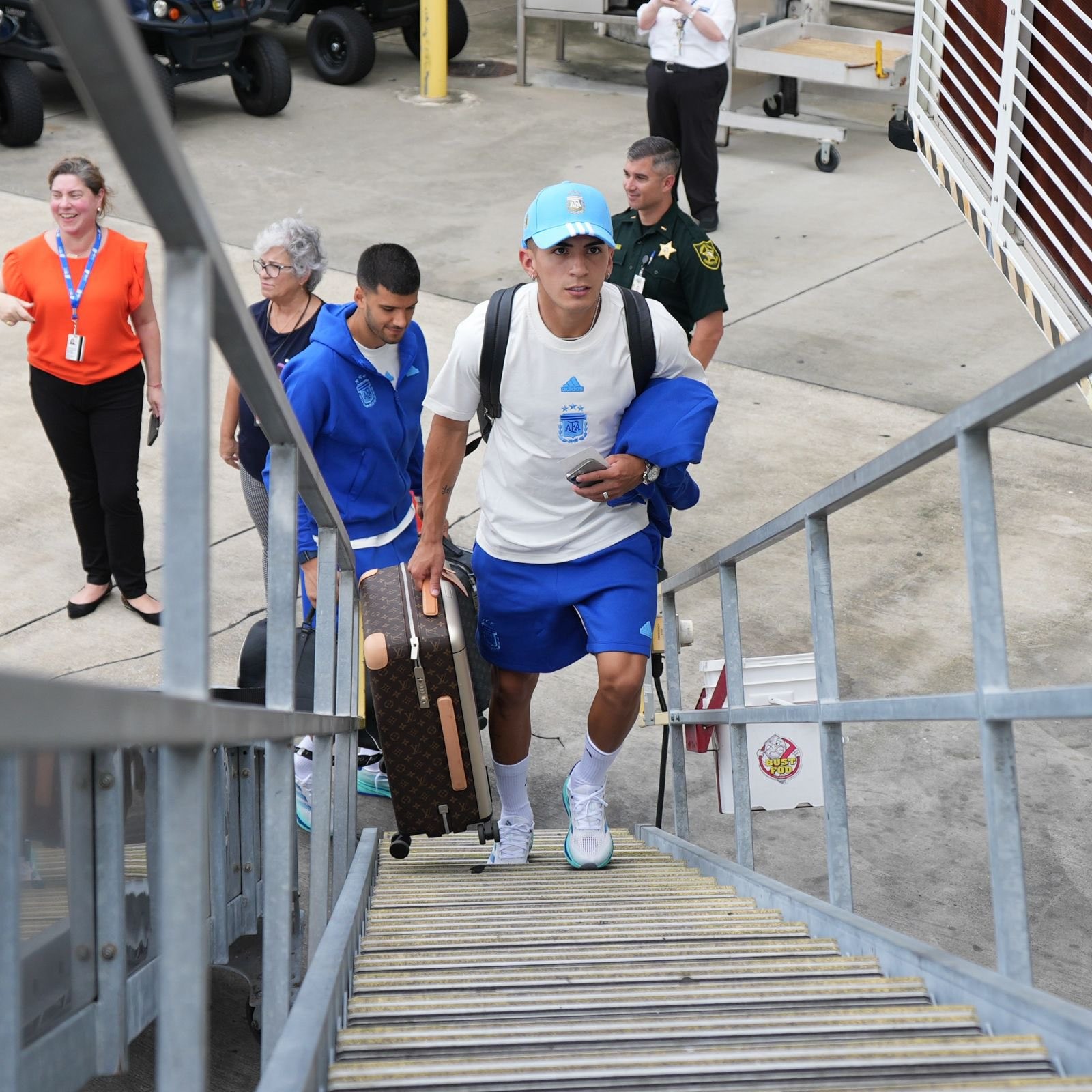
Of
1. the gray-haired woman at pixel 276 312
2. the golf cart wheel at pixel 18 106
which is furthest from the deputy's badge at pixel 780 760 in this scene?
the golf cart wheel at pixel 18 106

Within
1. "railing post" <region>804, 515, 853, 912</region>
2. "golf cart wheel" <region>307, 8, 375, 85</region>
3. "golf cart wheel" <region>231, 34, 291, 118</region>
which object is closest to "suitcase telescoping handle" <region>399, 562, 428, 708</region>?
"railing post" <region>804, 515, 853, 912</region>

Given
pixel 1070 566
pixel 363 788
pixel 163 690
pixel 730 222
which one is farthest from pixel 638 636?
pixel 730 222

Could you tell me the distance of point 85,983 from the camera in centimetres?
207

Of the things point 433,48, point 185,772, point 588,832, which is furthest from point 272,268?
point 433,48

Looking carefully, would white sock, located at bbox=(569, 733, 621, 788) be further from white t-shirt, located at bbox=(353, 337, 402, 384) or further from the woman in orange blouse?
the woman in orange blouse

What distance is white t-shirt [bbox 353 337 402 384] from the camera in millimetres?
4180

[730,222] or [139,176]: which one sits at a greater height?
[139,176]

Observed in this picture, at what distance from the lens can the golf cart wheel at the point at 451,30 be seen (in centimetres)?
1423

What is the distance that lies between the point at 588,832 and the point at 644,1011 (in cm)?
180

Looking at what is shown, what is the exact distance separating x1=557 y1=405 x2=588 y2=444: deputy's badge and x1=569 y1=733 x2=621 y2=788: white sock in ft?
2.87

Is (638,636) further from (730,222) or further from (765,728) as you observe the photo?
(730,222)

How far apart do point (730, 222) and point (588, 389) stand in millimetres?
7255

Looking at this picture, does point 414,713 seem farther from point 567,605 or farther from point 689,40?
point 689,40

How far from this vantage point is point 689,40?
9680mm
